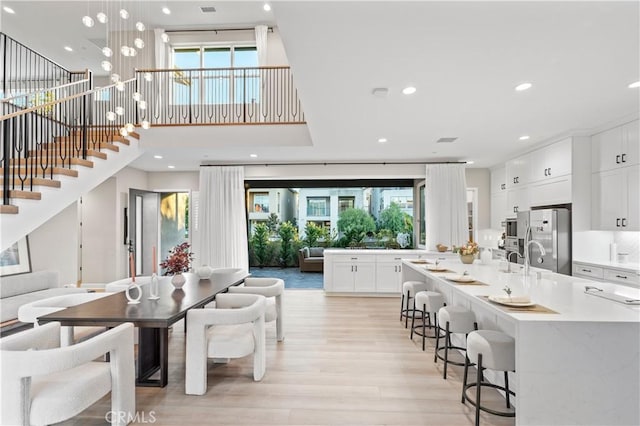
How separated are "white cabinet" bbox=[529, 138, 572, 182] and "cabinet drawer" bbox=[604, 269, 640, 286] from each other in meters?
1.41

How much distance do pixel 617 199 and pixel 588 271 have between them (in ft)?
3.21

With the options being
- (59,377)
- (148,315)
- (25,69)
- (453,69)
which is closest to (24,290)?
(25,69)

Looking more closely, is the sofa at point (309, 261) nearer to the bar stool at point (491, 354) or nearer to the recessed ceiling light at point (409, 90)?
the recessed ceiling light at point (409, 90)

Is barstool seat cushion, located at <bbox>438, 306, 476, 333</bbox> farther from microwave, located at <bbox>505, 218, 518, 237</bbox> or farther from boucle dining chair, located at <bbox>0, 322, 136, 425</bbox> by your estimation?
microwave, located at <bbox>505, 218, 518, 237</bbox>

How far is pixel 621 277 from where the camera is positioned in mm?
4043

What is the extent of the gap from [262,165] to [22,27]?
489cm

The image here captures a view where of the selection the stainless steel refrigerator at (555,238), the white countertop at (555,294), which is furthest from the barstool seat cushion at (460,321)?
the stainless steel refrigerator at (555,238)

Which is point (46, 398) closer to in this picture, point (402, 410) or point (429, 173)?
→ point (402, 410)

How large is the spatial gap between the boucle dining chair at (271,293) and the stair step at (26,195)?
2.27 m

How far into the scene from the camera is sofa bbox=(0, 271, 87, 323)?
4.49 meters

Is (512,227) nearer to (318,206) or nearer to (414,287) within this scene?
(414,287)

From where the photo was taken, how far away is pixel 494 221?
23.8ft

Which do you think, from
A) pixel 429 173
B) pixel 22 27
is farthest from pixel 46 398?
pixel 22 27

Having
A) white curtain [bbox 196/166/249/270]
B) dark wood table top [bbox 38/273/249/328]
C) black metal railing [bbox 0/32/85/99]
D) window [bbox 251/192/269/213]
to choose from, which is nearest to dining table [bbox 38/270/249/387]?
dark wood table top [bbox 38/273/249/328]
